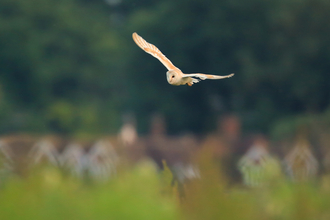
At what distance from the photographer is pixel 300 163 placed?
487 centimetres

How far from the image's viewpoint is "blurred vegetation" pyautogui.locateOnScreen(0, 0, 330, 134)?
17.4m

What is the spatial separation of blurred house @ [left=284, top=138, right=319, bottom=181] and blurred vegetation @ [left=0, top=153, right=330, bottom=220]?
1.33ft

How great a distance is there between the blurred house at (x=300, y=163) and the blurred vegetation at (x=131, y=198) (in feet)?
1.33

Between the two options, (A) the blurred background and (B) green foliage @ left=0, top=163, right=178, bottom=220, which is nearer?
(B) green foliage @ left=0, top=163, right=178, bottom=220

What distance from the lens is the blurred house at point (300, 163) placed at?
4637 millimetres

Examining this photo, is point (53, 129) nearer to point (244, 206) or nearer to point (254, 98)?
point (254, 98)

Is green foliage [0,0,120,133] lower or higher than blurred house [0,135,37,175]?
higher

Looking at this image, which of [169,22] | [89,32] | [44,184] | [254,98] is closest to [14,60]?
[89,32]

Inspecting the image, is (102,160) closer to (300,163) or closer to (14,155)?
(14,155)

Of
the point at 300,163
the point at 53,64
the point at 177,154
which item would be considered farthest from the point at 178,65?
the point at 300,163

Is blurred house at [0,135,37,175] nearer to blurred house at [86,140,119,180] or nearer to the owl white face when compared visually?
blurred house at [86,140,119,180]

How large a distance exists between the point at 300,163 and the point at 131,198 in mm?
1543

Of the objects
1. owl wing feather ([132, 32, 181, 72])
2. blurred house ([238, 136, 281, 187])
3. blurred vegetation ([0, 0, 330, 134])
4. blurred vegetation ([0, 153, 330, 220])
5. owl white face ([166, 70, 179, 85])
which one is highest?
blurred vegetation ([0, 0, 330, 134])

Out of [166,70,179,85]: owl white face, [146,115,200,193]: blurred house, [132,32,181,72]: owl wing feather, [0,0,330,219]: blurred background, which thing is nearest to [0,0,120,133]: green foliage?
[0,0,330,219]: blurred background
